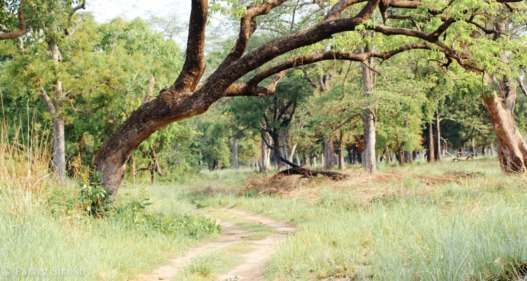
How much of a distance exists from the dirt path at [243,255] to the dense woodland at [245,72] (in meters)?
2.52

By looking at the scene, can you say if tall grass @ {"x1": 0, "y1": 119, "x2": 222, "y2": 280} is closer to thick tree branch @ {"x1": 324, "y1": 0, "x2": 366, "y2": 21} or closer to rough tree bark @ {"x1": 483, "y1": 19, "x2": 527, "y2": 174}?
thick tree branch @ {"x1": 324, "y1": 0, "x2": 366, "y2": 21}

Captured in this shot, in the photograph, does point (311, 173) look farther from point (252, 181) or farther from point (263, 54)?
point (263, 54)

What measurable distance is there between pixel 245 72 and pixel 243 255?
3.58 m

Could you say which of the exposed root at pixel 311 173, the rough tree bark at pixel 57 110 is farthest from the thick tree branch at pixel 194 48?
the exposed root at pixel 311 173

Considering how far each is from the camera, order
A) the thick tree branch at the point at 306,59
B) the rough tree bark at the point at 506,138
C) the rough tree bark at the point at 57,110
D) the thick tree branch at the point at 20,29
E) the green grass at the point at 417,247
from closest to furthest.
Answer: the green grass at the point at 417,247, the thick tree branch at the point at 306,59, the thick tree branch at the point at 20,29, the rough tree bark at the point at 506,138, the rough tree bark at the point at 57,110

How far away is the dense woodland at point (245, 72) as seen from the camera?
30.6 ft

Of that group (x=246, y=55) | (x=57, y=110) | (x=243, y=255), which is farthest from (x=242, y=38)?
(x=57, y=110)

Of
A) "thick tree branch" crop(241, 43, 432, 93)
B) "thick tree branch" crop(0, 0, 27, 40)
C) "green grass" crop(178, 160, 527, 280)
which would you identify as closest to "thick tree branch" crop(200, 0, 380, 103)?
"thick tree branch" crop(241, 43, 432, 93)

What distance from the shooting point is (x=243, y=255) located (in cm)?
790

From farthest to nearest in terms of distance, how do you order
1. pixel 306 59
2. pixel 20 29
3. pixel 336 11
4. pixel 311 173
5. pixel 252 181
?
1. pixel 252 181
2. pixel 311 173
3. pixel 20 29
4. pixel 306 59
5. pixel 336 11

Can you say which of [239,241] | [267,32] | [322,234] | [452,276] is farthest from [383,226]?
[267,32]

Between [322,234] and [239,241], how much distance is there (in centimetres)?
270

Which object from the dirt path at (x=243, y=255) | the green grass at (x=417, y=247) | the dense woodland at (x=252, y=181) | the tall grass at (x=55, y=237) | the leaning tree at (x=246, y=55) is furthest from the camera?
the leaning tree at (x=246, y=55)

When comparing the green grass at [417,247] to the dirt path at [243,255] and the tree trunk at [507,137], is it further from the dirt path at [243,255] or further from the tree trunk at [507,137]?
the tree trunk at [507,137]
